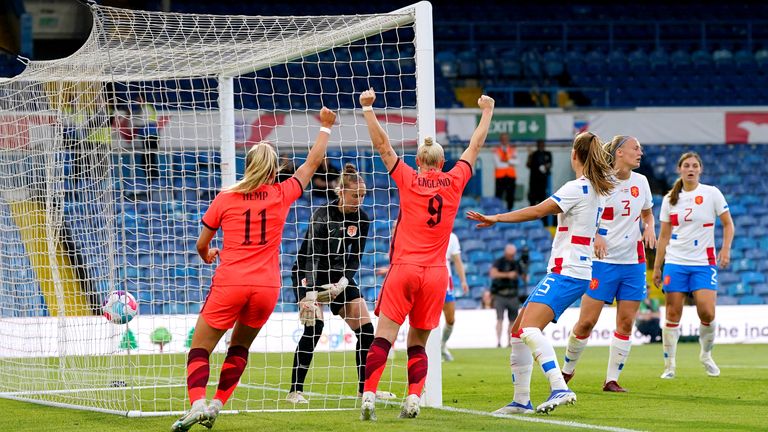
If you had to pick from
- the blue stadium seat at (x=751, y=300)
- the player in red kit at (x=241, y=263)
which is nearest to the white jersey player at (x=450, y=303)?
the player in red kit at (x=241, y=263)

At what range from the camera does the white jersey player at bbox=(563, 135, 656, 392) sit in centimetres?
1027

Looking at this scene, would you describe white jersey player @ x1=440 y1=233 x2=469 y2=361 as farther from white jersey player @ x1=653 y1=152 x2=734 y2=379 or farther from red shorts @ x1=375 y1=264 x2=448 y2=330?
red shorts @ x1=375 y1=264 x2=448 y2=330

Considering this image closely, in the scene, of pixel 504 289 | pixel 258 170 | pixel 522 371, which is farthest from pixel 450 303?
pixel 258 170

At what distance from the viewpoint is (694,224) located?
12.4 meters

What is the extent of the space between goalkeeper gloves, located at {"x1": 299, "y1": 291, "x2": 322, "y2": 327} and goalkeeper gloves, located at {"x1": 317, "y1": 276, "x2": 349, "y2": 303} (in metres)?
0.08

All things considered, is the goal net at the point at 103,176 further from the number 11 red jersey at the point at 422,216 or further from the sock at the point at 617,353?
the sock at the point at 617,353

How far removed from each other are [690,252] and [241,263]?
6.36 m

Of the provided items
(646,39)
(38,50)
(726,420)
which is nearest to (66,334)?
(38,50)

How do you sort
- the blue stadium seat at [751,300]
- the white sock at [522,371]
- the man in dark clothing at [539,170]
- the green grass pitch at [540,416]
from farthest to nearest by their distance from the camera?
the man in dark clothing at [539,170] < the blue stadium seat at [751,300] < the white sock at [522,371] < the green grass pitch at [540,416]

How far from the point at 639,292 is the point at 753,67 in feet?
64.7

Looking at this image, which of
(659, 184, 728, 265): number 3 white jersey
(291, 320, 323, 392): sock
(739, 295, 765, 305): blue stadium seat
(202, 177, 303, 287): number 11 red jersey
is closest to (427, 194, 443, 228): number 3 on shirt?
(202, 177, 303, 287): number 11 red jersey

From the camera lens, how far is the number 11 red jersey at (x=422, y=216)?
8.19 m

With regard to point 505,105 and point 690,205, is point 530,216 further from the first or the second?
point 505,105

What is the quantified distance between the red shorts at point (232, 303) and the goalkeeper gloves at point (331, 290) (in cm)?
210
